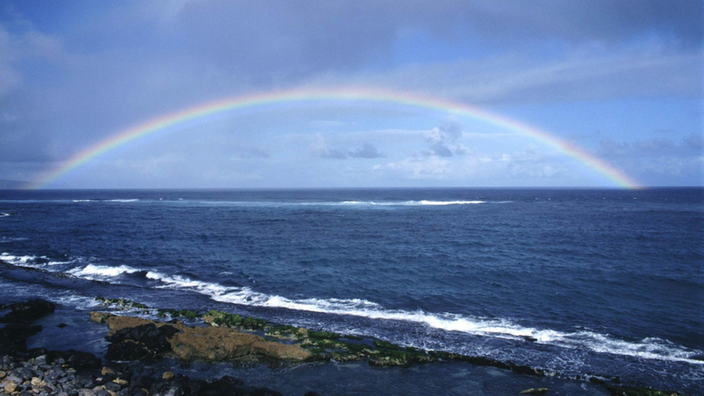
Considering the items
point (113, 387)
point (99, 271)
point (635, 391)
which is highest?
point (113, 387)

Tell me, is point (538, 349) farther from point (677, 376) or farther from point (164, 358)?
point (164, 358)

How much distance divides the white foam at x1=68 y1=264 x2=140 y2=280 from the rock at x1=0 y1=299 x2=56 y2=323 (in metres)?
11.4

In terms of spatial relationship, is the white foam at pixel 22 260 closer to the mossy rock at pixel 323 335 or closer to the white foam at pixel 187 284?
the white foam at pixel 187 284

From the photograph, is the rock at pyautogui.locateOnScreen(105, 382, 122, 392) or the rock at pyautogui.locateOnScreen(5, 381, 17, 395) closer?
the rock at pyautogui.locateOnScreen(5, 381, 17, 395)

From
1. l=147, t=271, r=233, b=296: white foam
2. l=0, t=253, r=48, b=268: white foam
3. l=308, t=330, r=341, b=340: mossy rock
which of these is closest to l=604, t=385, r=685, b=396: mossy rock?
l=308, t=330, r=341, b=340: mossy rock

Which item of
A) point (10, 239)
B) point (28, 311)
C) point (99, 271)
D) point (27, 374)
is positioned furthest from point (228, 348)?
point (10, 239)

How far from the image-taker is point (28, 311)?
25.1 metres

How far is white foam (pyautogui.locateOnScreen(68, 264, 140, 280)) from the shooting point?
3834 cm

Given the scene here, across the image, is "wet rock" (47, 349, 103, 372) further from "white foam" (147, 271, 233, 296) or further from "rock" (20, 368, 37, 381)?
"white foam" (147, 271, 233, 296)

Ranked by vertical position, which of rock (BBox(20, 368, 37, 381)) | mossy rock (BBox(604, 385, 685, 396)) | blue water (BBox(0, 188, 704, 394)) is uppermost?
rock (BBox(20, 368, 37, 381))

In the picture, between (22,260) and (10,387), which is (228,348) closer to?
(10,387)

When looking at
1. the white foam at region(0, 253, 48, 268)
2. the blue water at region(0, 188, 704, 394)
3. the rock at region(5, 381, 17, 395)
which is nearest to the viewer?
the rock at region(5, 381, 17, 395)

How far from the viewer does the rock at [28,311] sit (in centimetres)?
2416

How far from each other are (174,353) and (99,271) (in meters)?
25.7
